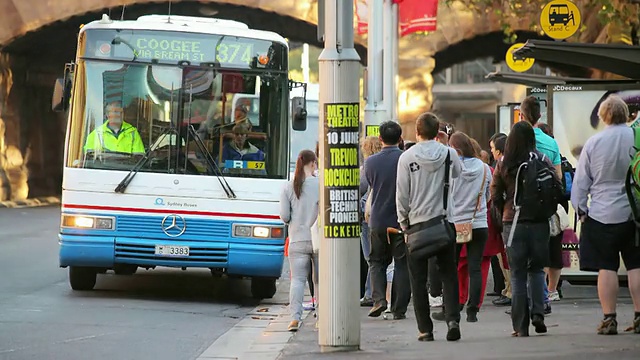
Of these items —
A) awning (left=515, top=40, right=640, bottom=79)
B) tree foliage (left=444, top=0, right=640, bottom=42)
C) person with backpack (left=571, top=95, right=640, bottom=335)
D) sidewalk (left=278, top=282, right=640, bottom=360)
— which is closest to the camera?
sidewalk (left=278, top=282, right=640, bottom=360)

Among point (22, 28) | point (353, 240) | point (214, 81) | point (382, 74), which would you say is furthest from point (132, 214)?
point (22, 28)

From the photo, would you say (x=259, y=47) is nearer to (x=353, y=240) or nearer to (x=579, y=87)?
(x=579, y=87)

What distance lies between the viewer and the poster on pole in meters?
9.64

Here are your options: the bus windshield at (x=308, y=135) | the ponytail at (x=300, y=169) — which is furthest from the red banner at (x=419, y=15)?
the ponytail at (x=300, y=169)

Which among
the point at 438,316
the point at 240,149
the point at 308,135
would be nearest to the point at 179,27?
the point at 240,149

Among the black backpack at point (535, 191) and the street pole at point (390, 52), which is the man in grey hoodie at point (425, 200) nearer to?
the black backpack at point (535, 191)

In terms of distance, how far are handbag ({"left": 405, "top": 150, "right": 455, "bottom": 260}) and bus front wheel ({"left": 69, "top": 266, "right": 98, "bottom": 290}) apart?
5741 millimetres

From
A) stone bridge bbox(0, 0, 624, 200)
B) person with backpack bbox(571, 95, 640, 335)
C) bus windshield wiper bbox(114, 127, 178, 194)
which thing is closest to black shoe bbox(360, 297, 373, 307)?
bus windshield wiper bbox(114, 127, 178, 194)

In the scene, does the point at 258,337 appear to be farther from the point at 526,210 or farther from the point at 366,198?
the point at 526,210

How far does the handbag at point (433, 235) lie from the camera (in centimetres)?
984

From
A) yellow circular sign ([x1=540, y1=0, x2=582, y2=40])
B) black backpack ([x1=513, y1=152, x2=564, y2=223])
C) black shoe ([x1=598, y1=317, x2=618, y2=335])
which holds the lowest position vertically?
black shoe ([x1=598, y1=317, x2=618, y2=335])

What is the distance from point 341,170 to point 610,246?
2.15 meters

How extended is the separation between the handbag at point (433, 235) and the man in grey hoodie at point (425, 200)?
31 mm

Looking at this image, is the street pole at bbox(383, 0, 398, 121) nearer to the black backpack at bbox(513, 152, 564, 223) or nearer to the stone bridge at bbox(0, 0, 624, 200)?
the stone bridge at bbox(0, 0, 624, 200)
